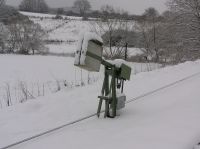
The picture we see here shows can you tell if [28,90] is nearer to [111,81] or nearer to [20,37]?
[111,81]

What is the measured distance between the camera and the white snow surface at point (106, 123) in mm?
4832

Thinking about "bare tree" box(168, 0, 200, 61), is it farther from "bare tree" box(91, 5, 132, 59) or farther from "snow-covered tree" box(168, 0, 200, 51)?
"bare tree" box(91, 5, 132, 59)

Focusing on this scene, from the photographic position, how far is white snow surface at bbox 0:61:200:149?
4.83 m

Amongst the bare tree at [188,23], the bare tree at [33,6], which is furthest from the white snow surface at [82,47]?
the bare tree at [33,6]

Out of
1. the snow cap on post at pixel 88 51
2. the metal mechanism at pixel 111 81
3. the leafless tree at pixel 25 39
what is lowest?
the leafless tree at pixel 25 39

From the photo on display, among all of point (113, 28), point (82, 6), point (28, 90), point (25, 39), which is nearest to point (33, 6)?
point (82, 6)

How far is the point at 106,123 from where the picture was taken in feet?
18.9

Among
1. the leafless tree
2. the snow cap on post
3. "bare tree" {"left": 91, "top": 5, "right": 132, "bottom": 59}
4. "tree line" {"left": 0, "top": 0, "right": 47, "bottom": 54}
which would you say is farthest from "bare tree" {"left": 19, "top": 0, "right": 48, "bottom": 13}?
the snow cap on post

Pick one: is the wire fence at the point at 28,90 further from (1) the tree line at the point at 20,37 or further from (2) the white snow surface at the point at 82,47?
(1) the tree line at the point at 20,37

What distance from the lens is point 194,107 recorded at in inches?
271

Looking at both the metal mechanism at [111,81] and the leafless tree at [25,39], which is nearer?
the metal mechanism at [111,81]

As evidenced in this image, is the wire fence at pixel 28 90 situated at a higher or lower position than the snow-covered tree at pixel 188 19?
lower

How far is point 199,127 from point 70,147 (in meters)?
2.02

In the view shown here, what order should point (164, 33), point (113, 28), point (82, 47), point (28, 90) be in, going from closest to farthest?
point (82, 47) → point (28, 90) → point (164, 33) → point (113, 28)
